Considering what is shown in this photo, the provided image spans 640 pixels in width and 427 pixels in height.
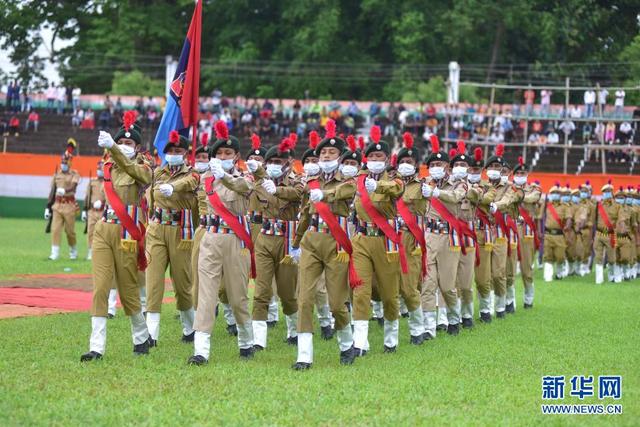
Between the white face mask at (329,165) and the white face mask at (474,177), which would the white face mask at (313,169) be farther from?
the white face mask at (474,177)

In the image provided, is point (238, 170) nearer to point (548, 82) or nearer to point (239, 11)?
point (548, 82)

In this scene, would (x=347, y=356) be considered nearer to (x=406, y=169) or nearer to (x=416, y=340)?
(x=416, y=340)

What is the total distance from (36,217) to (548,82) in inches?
1027

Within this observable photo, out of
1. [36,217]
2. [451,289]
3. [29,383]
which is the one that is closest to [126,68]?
[36,217]

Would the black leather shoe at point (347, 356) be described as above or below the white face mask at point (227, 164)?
below

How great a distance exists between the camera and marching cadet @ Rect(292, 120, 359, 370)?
12477mm

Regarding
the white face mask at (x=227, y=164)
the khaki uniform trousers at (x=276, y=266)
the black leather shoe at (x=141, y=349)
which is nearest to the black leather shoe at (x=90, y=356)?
the black leather shoe at (x=141, y=349)

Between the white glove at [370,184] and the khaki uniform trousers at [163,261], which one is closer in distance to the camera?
the white glove at [370,184]

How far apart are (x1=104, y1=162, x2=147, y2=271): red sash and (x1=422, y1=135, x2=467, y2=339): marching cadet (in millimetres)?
4114

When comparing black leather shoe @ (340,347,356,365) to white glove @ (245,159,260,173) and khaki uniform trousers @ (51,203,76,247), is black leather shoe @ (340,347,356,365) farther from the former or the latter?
khaki uniform trousers @ (51,203,76,247)

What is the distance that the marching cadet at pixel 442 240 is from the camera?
15.3 metres

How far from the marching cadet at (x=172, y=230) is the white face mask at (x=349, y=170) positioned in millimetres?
1962

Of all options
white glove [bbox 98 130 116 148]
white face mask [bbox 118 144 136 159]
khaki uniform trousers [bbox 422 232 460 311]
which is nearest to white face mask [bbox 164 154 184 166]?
white face mask [bbox 118 144 136 159]

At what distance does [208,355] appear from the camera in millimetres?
12188
